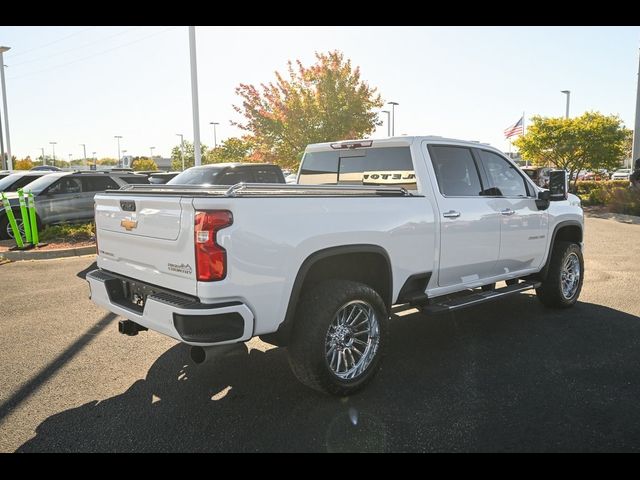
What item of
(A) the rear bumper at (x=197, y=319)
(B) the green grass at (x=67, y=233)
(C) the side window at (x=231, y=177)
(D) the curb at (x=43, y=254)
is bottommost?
(D) the curb at (x=43, y=254)

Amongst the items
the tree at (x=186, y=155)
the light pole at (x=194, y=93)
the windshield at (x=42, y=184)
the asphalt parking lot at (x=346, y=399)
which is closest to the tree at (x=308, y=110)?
the light pole at (x=194, y=93)

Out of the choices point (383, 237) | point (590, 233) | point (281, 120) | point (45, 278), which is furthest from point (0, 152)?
point (383, 237)

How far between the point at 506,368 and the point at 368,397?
132 cm

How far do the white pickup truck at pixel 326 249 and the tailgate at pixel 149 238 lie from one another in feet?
0.04

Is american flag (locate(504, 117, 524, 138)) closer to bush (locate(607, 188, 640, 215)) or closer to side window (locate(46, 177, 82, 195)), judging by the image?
bush (locate(607, 188, 640, 215))

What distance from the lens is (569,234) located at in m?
6.50

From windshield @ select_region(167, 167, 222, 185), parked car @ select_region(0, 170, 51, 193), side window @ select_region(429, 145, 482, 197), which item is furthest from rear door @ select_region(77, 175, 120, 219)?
side window @ select_region(429, 145, 482, 197)

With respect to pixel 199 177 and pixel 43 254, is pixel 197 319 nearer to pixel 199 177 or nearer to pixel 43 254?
pixel 43 254

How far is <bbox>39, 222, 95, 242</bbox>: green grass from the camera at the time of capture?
1123cm

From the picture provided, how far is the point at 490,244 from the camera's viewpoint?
5.13 meters

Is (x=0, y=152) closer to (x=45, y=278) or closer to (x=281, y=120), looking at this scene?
(x=281, y=120)

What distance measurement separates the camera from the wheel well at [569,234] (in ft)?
20.9

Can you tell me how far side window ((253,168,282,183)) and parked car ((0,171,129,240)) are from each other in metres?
3.39

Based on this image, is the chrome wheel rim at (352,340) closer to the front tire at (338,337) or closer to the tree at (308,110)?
the front tire at (338,337)
